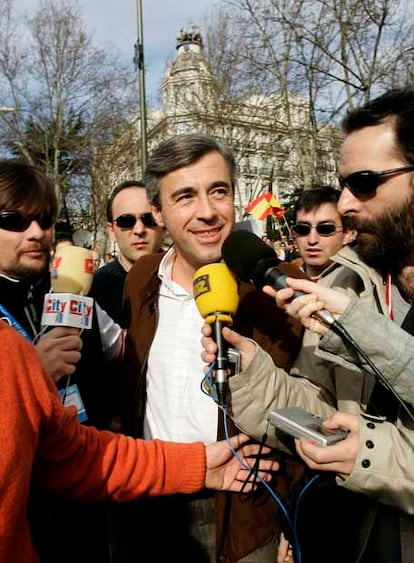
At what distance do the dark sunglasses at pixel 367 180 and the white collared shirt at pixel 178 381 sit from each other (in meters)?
0.90

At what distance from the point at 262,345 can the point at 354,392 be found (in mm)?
444

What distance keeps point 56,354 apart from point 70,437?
39cm

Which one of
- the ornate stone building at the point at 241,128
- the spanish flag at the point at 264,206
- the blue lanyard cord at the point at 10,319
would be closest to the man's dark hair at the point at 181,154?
the blue lanyard cord at the point at 10,319

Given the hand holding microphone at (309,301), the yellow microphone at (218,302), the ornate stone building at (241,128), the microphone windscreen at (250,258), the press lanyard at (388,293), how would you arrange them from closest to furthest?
the hand holding microphone at (309,301)
the yellow microphone at (218,302)
the microphone windscreen at (250,258)
the press lanyard at (388,293)
the ornate stone building at (241,128)

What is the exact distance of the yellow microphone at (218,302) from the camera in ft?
5.88

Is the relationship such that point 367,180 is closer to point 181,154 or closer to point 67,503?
point 181,154

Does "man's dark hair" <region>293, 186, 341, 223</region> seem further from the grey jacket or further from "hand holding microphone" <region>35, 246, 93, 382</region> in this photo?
"hand holding microphone" <region>35, 246, 93, 382</region>

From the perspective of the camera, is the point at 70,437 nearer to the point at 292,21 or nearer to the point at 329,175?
the point at 292,21

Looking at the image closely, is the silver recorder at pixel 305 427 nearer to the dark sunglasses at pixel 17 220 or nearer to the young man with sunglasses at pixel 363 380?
the young man with sunglasses at pixel 363 380

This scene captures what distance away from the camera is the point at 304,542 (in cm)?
204

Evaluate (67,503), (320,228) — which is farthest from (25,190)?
(320,228)

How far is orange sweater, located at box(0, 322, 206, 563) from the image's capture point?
4.50 ft

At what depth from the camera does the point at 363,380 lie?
1.96m

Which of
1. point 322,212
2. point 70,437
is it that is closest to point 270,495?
point 70,437
